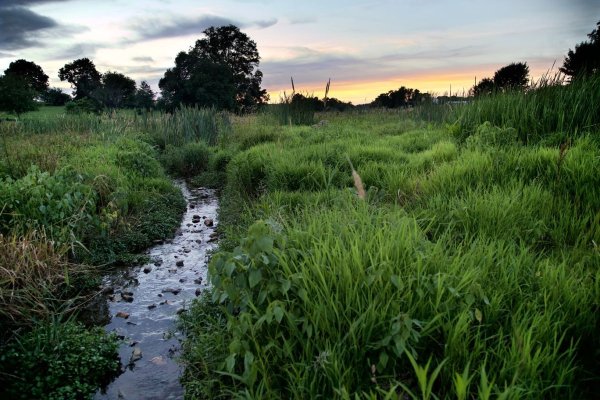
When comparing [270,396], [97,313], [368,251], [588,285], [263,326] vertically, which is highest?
[368,251]

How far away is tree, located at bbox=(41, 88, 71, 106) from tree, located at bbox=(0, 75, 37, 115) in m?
32.0

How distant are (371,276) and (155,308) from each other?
10.4 ft

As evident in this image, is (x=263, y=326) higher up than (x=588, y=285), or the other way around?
(x=588, y=285)

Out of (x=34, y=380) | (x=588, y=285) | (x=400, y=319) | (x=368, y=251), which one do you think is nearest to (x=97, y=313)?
(x=34, y=380)

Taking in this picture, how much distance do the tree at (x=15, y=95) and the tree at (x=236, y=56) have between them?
15.9 metres

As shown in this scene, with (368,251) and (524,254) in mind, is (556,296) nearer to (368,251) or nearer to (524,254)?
(524,254)

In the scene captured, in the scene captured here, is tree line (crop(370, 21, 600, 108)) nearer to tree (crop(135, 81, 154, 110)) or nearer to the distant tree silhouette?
the distant tree silhouette

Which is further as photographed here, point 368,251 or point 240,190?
point 240,190

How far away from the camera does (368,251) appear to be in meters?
3.01

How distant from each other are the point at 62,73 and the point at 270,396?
324ft

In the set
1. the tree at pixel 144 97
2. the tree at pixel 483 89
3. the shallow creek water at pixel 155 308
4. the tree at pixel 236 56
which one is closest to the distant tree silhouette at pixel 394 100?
the tree at pixel 483 89

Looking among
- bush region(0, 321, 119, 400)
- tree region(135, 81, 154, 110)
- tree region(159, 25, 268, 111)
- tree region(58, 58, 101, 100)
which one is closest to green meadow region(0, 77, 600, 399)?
bush region(0, 321, 119, 400)

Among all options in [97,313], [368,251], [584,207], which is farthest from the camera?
[97,313]

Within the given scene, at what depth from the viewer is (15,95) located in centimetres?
3856
